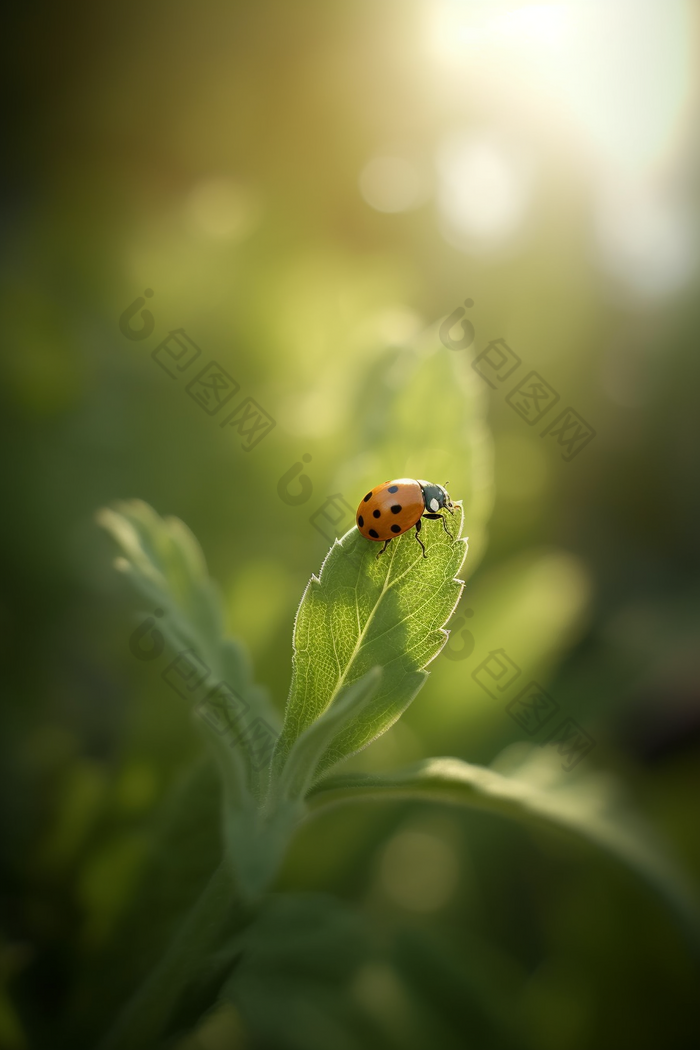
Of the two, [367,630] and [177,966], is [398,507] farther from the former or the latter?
[177,966]

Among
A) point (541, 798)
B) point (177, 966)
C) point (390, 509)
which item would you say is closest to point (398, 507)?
point (390, 509)

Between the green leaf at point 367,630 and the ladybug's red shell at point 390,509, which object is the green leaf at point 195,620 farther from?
the ladybug's red shell at point 390,509

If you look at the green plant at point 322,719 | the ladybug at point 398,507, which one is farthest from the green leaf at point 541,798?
the ladybug at point 398,507

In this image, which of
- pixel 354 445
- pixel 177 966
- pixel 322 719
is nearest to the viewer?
pixel 322 719

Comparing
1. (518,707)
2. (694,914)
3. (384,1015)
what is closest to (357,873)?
(384,1015)

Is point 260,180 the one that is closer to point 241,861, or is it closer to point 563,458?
point 563,458
